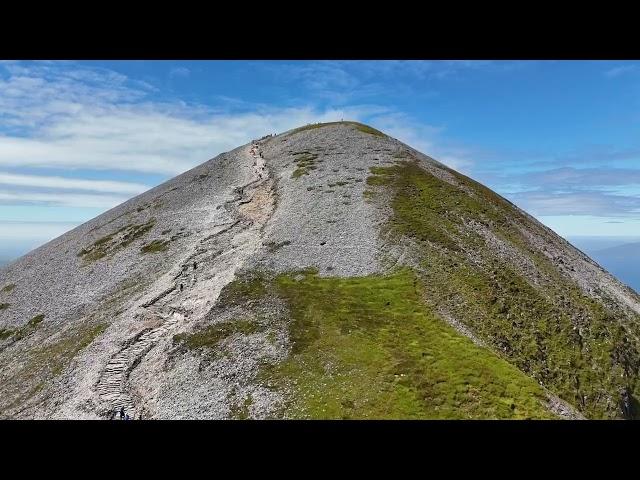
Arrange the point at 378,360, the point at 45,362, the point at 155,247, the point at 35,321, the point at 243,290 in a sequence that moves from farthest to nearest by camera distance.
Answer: the point at 155,247
the point at 35,321
the point at 243,290
the point at 45,362
the point at 378,360

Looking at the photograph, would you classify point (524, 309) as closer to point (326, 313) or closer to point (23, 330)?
point (326, 313)

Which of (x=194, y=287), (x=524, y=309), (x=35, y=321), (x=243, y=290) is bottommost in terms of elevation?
(x=35, y=321)

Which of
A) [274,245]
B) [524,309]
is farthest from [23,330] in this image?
[524,309]

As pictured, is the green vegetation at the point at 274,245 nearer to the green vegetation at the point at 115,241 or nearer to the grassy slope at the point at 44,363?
the grassy slope at the point at 44,363

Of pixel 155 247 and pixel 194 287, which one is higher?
pixel 155 247

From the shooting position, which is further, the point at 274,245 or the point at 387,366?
the point at 274,245

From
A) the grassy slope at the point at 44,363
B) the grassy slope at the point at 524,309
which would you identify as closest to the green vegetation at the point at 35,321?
the grassy slope at the point at 44,363
